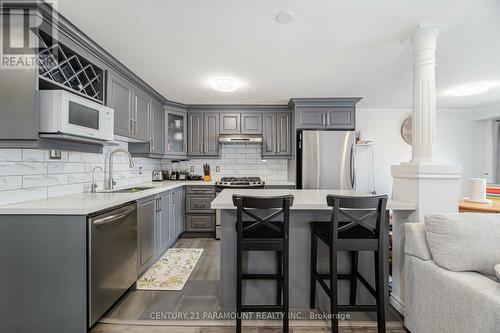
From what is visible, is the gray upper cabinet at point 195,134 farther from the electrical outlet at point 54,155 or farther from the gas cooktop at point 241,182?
the electrical outlet at point 54,155

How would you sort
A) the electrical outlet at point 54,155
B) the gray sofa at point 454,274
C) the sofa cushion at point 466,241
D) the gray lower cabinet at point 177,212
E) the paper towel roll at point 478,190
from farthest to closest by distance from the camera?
the gray lower cabinet at point 177,212 → the paper towel roll at point 478,190 → the electrical outlet at point 54,155 → the sofa cushion at point 466,241 → the gray sofa at point 454,274

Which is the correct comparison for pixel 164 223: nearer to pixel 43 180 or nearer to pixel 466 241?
pixel 43 180

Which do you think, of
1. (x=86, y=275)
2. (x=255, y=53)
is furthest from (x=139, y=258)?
(x=255, y=53)

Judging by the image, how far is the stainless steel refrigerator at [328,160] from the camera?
3.62 metres

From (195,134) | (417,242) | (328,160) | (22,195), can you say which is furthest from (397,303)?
(195,134)

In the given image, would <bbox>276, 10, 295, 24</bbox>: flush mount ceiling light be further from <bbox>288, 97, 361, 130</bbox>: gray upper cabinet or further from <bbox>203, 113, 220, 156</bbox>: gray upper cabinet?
<bbox>203, 113, 220, 156</bbox>: gray upper cabinet

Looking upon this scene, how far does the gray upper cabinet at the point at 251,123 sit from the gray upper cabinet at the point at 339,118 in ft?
3.96

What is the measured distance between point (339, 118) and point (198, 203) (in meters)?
2.86

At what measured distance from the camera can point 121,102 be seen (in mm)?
2666

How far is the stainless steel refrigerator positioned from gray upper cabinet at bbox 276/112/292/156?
20.9 inches

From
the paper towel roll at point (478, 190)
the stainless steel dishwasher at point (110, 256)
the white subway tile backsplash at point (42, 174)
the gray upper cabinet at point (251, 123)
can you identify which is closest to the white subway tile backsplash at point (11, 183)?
the white subway tile backsplash at point (42, 174)

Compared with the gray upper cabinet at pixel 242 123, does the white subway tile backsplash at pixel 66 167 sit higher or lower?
lower

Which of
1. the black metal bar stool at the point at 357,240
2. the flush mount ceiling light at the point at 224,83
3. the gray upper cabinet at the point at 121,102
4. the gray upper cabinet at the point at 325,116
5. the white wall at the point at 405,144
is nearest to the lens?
the black metal bar stool at the point at 357,240

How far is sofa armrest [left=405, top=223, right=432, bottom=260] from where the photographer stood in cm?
156
